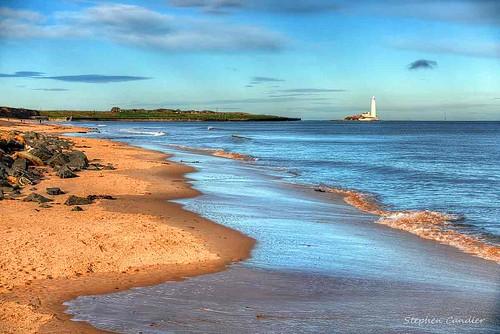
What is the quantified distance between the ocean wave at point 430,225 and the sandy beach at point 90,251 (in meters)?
4.83

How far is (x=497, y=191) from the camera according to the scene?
23625 mm

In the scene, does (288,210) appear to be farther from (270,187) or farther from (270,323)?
(270,323)

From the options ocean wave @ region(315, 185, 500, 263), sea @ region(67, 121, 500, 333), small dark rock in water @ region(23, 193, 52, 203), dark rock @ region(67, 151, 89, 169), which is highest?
dark rock @ region(67, 151, 89, 169)

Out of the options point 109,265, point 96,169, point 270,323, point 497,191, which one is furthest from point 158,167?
point 270,323

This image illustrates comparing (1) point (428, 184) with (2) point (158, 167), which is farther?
(2) point (158, 167)

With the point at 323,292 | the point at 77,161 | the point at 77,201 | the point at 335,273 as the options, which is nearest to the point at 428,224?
the point at 335,273

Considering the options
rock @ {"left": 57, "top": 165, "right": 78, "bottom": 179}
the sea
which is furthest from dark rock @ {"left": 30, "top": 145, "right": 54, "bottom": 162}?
the sea

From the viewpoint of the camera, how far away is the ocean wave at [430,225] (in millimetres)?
12461

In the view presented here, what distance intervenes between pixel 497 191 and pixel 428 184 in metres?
3.35

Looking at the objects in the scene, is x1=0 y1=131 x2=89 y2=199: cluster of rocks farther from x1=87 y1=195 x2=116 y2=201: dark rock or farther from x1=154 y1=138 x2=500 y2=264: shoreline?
x1=154 y1=138 x2=500 y2=264: shoreline

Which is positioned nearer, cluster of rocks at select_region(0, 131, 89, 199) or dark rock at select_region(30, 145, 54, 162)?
cluster of rocks at select_region(0, 131, 89, 199)

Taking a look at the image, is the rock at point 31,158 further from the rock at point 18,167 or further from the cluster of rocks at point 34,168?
the rock at point 18,167

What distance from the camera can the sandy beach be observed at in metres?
7.85

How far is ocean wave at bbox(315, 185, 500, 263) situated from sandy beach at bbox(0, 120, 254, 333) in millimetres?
4829
